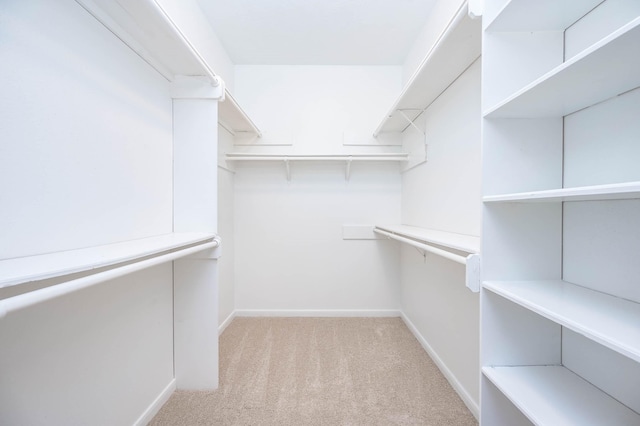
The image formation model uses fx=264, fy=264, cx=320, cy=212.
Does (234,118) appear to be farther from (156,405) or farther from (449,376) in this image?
(449,376)

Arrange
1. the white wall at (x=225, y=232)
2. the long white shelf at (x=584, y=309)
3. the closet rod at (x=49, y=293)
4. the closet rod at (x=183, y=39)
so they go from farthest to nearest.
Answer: the white wall at (x=225, y=232)
the closet rod at (x=183, y=39)
the long white shelf at (x=584, y=309)
the closet rod at (x=49, y=293)

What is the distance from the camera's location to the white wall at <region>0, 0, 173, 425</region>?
28.9 inches

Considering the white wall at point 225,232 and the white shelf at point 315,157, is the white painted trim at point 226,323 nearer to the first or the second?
the white wall at point 225,232

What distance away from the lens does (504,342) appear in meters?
0.96

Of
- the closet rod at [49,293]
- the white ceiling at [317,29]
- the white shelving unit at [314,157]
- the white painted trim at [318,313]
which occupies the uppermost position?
the white ceiling at [317,29]

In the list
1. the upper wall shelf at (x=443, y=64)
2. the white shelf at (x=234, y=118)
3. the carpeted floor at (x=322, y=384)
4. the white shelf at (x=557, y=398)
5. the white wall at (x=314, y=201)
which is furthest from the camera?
the white wall at (x=314, y=201)

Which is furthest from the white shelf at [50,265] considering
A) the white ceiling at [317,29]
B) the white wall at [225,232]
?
the white ceiling at [317,29]

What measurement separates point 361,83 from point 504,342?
243cm

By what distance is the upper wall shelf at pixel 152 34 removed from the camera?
36.9 inches

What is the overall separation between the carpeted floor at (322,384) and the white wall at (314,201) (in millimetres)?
397

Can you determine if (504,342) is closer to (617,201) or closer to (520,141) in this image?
(617,201)

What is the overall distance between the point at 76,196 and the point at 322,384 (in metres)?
1.58

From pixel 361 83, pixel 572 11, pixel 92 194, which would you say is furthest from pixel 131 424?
pixel 361 83

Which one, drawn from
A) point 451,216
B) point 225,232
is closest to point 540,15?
point 451,216
